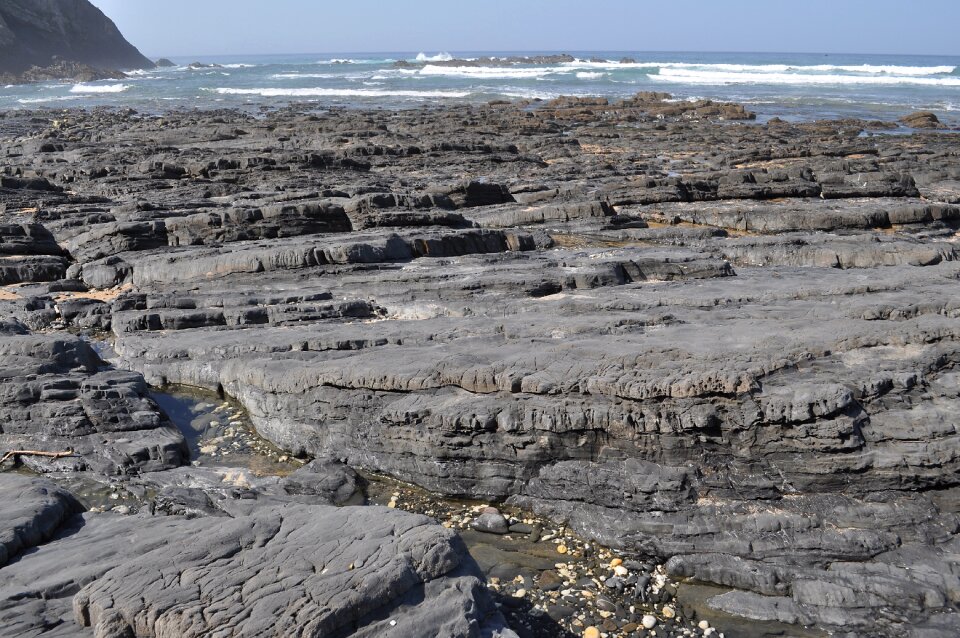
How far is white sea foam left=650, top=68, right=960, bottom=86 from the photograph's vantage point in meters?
72.5

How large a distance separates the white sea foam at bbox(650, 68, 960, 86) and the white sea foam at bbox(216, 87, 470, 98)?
26.3 metres

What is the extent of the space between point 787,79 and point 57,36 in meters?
94.7

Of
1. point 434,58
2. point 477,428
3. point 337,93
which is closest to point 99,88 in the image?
Answer: point 337,93

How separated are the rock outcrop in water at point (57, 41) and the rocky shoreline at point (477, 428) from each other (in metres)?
91.3

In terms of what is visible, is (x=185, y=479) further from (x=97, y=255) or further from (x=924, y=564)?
(x=97, y=255)

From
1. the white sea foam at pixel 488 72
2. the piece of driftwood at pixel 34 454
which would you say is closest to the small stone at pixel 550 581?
the piece of driftwood at pixel 34 454

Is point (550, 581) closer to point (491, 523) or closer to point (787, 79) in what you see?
point (491, 523)

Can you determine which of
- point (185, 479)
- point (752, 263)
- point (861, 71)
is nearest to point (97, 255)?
point (185, 479)

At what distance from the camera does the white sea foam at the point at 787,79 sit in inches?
2854

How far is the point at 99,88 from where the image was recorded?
262ft

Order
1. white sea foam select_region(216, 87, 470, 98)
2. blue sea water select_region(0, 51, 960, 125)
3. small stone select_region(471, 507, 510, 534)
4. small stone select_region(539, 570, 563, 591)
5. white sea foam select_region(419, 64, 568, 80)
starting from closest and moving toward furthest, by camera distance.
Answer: small stone select_region(539, 570, 563, 591), small stone select_region(471, 507, 510, 534), blue sea water select_region(0, 51, 960, 125), white sea foam select_region(216, 87, 470, 98), white sea foam select_region(419, 64, 568, 80)

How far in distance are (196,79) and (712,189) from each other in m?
86.9

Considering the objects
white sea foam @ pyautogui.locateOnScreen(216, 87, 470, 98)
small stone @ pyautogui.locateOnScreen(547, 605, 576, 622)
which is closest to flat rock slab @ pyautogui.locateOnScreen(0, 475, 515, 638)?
small stone @ pyautogui.locateOnScreen(547, 605, 576, 622)

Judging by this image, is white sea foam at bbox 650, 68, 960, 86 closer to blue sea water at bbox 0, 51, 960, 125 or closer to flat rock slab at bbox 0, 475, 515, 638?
blue sea water at bbox 0, 51, 960, 125
